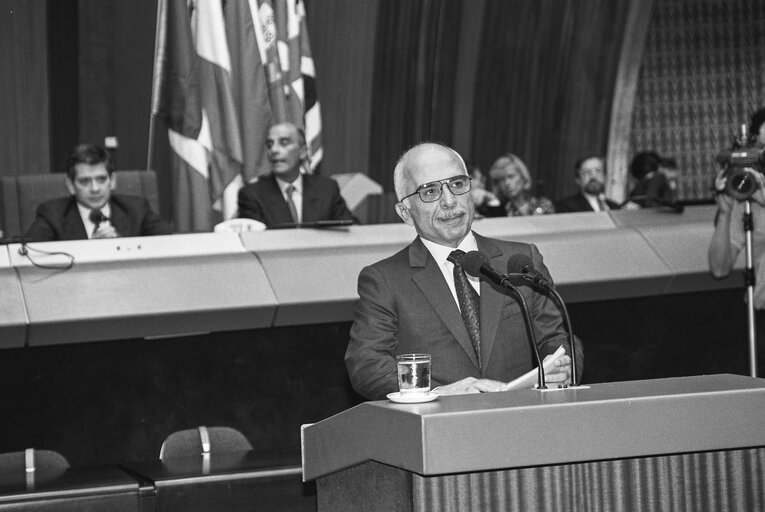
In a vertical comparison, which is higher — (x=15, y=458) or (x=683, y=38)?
(x=683, y=38)

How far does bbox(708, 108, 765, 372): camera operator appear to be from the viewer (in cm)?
427

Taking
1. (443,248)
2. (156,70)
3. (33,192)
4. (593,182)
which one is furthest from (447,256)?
(156,70)

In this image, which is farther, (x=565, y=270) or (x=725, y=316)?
(x=725, y=316)

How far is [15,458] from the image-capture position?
3297 millimetres

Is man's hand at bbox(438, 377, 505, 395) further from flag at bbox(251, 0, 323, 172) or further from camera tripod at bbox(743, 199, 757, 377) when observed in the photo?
flag at bbox(251, 0, 323, 172)

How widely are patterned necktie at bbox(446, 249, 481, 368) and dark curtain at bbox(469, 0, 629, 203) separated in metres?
4.69

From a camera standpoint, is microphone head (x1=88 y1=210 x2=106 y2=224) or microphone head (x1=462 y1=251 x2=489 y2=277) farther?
microphone head (x1=88 y1=210 x2=106 y2=224)

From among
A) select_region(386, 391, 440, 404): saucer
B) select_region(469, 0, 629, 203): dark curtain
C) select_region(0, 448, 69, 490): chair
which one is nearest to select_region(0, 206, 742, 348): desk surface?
select_region(0, 448, 69, 490): chair

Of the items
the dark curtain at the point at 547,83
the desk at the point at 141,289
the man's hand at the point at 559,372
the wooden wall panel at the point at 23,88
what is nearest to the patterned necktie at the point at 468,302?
the man's hand at the point at 559,372

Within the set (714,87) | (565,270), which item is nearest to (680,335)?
(565,270)

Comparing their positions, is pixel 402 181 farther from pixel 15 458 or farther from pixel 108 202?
pixel 108 202

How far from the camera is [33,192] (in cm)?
465

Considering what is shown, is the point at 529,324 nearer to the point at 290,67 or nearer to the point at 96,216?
the point at 96,216

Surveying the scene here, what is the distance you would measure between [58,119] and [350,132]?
5.88 ft
